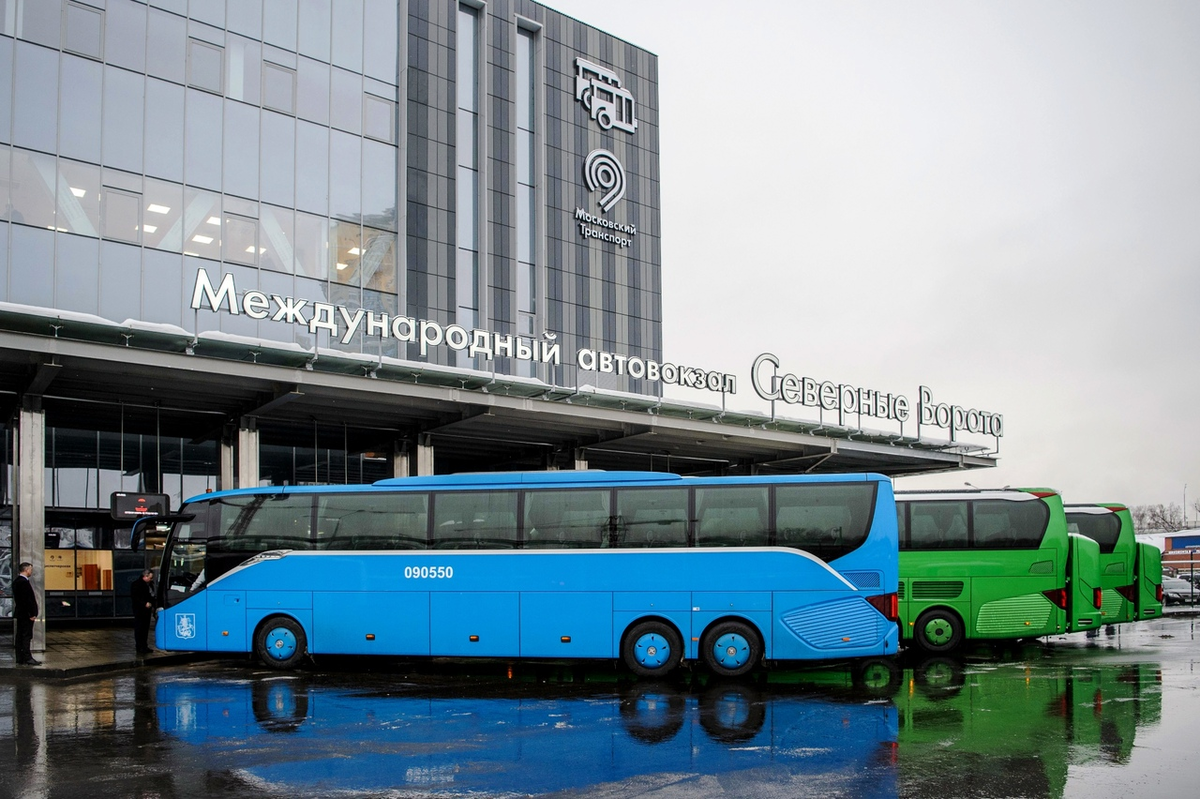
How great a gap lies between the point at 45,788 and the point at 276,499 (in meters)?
8.98

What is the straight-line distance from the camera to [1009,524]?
62.5ft

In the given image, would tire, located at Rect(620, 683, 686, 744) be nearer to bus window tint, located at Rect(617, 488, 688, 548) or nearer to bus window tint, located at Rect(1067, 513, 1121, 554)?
bus window tint, located at Rect(617, 488, 688, 548)

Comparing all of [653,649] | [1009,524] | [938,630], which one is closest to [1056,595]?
[1009,524]

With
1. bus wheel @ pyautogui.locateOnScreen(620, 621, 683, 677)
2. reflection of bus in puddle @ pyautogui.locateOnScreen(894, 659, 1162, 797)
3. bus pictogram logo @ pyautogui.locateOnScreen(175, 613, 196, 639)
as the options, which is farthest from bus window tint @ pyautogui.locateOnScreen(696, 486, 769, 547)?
bus pictogram logo @ pyautogui.locateOnScreen(175, 613, 196, 639)

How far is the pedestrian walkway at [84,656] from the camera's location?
17062 mm

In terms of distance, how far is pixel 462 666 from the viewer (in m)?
18.3

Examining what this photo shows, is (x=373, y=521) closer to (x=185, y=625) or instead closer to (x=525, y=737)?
(x=185, y=625)

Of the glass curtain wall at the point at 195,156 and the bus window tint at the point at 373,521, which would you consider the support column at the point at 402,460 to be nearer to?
the glass curtain wall at the point at 195,156

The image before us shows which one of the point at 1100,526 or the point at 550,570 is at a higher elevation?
the point at 1100,526

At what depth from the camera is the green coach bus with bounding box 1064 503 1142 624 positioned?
22453 millimetres

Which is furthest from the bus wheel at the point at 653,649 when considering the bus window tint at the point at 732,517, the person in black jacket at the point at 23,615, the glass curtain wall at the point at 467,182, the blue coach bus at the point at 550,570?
the glass curtain wall at the point at 467,182

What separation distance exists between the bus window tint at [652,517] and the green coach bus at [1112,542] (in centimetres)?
1101

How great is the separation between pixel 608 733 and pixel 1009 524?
10996 mm

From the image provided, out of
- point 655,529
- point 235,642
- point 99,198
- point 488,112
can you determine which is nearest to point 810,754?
point 655,529
